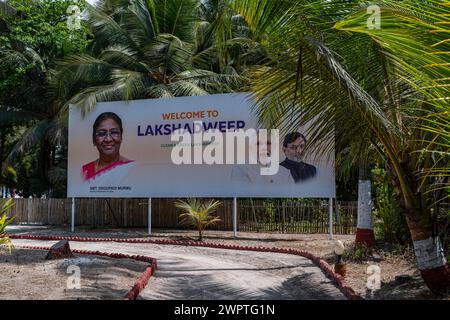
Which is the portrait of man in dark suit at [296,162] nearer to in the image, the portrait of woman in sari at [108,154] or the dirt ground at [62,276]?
the portrait of woman in sari at [108,154]

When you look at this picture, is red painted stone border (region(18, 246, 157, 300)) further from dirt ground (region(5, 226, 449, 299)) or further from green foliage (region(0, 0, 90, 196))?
green foliage (region(0, 0, 90, 196))

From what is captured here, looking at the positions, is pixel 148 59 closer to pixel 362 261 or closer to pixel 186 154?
pixel 186 154

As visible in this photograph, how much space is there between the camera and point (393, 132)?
684cm

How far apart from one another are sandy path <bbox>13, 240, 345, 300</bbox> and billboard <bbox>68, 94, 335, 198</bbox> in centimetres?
431

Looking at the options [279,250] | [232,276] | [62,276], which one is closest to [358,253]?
[232,276]

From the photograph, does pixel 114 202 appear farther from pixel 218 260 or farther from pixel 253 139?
pixel 218 260

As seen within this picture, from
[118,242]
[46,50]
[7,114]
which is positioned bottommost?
[118,242]

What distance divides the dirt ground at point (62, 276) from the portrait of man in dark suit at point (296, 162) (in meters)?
7.51

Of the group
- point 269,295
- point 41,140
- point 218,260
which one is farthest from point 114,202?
point 269,295

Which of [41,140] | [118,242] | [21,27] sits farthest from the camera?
[21,27]

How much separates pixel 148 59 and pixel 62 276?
16.5m

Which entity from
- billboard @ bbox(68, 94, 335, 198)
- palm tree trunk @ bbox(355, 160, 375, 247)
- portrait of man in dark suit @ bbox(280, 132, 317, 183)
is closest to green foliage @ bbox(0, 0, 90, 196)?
billboard @ bbox(68, 94, 335, 198)

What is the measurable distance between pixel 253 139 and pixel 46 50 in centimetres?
1714

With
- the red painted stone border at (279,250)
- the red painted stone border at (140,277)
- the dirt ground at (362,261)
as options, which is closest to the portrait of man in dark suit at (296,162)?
the dirt ground at (362,261)
